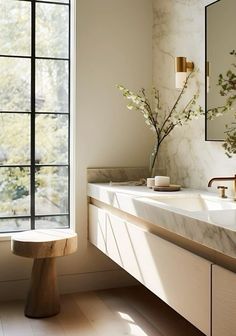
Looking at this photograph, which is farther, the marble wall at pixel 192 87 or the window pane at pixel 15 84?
the window pane at pixel 15 84

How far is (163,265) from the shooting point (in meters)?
2.26

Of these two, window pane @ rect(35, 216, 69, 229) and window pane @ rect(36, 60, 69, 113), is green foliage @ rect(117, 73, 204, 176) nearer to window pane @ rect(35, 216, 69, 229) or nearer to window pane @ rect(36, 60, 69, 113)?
window pane @ rect(36, 60, 69, 113)

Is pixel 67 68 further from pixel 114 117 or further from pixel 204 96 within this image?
pixel 204 96

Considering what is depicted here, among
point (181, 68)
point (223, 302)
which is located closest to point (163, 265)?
point (223, 302)

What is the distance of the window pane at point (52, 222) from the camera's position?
369 cm

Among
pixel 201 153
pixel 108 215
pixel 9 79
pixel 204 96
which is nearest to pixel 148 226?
pixel 108 215

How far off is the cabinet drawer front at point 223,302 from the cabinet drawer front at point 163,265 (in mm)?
49

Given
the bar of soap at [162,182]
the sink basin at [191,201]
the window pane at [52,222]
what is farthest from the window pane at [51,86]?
the sink basin at [191,201]

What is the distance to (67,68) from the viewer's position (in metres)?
3.72

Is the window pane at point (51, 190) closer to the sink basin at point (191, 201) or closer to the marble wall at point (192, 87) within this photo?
the marble wall at point (192, 87)

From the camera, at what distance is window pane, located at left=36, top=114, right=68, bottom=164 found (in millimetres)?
3676

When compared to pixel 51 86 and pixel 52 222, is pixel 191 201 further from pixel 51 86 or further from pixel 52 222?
pixel 51 86

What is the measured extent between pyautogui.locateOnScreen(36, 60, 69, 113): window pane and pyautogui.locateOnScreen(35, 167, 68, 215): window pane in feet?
1.67

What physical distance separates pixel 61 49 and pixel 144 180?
4.24 ft
